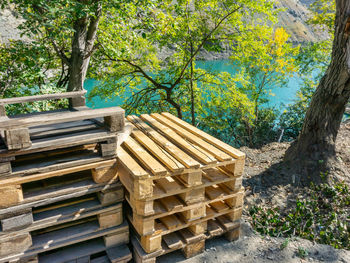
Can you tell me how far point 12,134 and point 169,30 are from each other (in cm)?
718

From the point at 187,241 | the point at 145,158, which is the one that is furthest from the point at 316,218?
the point at 145,158

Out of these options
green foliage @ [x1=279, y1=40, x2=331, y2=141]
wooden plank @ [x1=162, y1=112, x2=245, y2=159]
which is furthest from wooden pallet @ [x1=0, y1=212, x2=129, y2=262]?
green foliage @ [x1=279, y1=40, x2=331, y2=141]

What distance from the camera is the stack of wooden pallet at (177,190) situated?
3.13 m

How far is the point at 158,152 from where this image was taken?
137 inches

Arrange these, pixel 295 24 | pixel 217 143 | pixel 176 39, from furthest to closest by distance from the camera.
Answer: pixel 295 24 < pixel 176 39 < pixel 217 143

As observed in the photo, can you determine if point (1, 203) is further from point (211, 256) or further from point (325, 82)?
point (325, 82)

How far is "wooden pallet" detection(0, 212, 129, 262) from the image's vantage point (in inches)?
115

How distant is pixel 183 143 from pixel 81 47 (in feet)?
15.9

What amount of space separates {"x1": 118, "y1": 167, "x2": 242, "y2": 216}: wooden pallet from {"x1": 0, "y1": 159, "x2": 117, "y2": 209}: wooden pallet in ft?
0.61

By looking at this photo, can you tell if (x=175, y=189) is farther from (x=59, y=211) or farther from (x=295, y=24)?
(x=295, y=24)

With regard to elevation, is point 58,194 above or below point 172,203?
above

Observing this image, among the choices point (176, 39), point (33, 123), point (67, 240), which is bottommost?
point (67, 240)

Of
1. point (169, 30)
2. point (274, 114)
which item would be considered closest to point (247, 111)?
point (274, 114)

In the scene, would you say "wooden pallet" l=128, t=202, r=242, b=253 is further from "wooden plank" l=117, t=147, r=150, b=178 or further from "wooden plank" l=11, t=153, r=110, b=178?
"wooden plank" l=11, t=153, r=110, b=178
